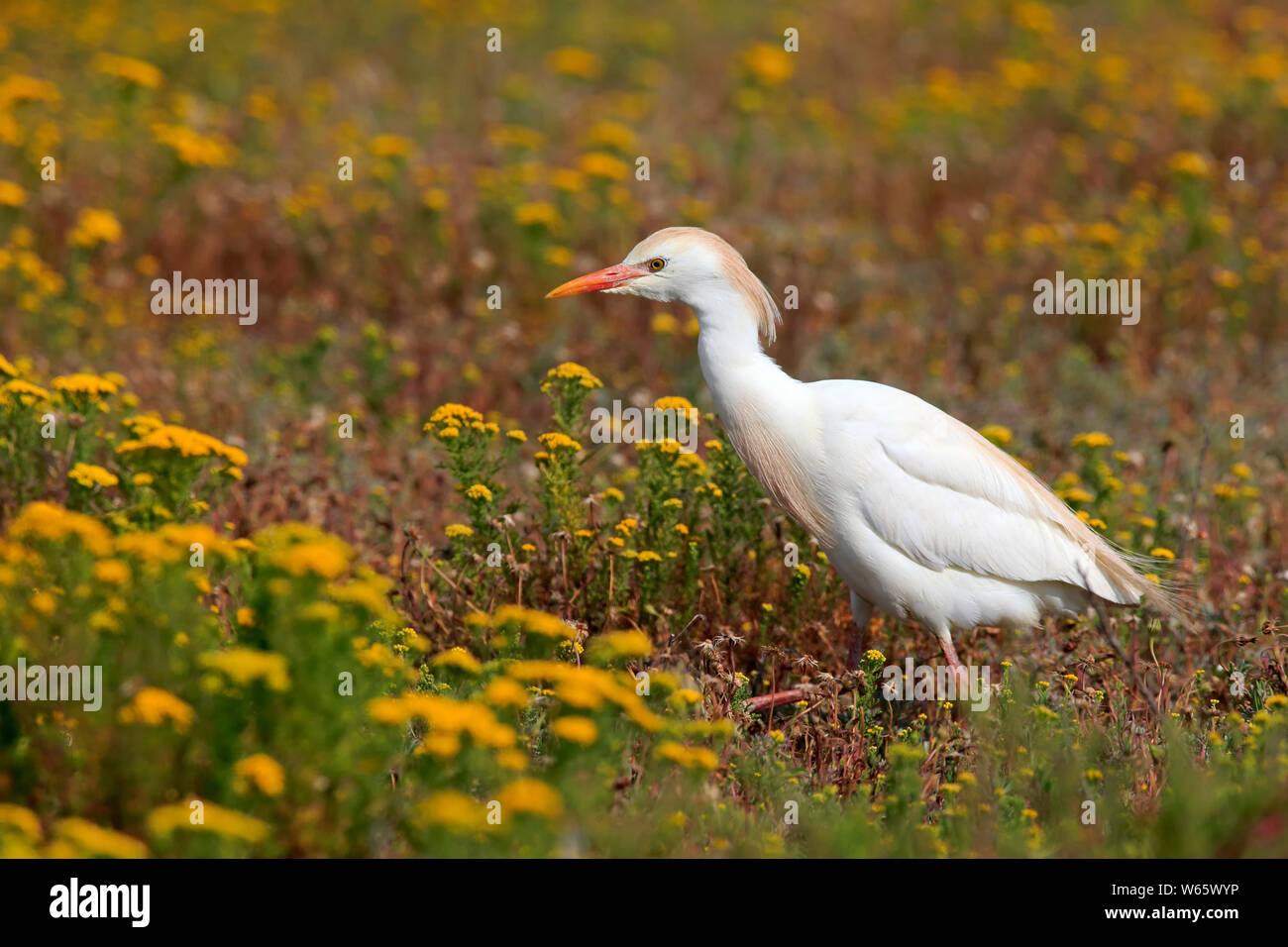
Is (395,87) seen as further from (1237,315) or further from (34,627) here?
(34,627)

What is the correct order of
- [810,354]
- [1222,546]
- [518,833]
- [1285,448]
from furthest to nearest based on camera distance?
[810,354] → [1285,448] → [1222,546] → [518,833]

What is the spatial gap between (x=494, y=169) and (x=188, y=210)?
93.6 inches

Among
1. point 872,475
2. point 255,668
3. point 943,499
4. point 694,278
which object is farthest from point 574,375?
point 255,668

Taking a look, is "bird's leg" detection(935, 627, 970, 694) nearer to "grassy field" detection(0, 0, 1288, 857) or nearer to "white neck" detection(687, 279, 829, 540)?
"grassy field" detection(0, 0, 1288, 857)

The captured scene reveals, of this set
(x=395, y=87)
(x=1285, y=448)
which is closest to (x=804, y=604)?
(x=1285, y=448)

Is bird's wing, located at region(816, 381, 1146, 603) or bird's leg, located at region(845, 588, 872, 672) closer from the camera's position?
bird's wing, located at region(816, 381, 1146, 603)

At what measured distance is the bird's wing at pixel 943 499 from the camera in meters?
4.52

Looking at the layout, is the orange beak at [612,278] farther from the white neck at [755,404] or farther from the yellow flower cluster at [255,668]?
the yellow flower cluster at [255,668]

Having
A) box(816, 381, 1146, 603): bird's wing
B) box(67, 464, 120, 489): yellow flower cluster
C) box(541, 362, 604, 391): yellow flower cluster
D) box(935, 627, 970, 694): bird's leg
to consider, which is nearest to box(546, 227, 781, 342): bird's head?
box(541, 362, 604, 391): yellow flower cluster

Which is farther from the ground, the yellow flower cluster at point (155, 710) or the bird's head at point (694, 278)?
the bird's head at point (694, 278)

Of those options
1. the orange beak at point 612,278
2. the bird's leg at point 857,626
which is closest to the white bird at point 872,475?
the orange beak at point 612,278

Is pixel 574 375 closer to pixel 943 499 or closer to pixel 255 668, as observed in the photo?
pixel 943 499

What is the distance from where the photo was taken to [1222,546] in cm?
586

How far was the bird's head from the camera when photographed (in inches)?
173
